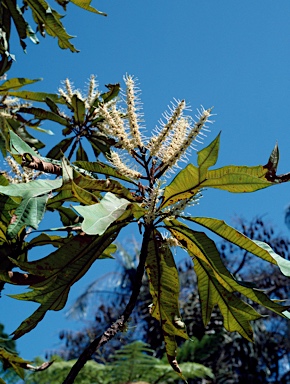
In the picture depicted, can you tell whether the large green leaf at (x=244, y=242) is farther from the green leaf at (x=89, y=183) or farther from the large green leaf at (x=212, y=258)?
the green leaf at (x=89, y=183)

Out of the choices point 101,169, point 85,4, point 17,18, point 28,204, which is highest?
point 85,4

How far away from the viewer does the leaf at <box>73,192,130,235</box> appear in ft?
4.09

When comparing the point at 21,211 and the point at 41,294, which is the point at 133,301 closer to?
the point at 41,294

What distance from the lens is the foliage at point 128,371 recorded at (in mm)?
8113

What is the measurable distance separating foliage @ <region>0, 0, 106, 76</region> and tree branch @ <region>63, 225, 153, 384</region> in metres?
1.70

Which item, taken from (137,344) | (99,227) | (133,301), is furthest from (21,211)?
(137,344)

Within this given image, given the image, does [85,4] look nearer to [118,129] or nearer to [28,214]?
[118,129]

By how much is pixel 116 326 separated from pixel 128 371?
6979mm

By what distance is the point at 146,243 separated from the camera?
1.71 meters

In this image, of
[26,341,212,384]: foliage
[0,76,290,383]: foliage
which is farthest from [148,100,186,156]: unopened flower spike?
[26,341,212,384]: foliage

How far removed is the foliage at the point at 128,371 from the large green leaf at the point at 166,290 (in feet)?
20.5

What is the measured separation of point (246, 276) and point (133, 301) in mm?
11815

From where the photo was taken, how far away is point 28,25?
3.36 m

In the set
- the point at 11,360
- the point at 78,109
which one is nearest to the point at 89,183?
the point at 11,360
